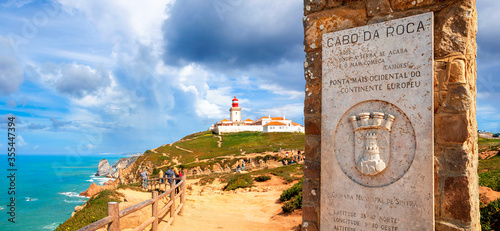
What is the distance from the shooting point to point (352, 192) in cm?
279

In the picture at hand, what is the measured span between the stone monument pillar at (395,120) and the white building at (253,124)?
200ft

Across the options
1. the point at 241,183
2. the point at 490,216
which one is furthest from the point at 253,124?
the point at 490,216

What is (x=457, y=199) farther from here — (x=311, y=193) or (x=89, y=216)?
(x=89, y=216)

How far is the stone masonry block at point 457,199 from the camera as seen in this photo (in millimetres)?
2354

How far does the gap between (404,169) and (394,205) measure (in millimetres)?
354

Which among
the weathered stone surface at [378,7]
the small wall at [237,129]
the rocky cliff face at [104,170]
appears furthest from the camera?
the small wall at [237,129]

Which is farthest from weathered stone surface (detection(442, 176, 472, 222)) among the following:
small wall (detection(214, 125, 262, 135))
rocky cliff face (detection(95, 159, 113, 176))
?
rocky cliff face (detection(95, 159, 113, 176))

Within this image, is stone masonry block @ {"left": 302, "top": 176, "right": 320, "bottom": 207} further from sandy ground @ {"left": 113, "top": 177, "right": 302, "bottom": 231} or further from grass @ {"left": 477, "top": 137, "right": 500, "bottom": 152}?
grass @ {"left": 477, "top": 137, "right": 500, "bottom": 152}

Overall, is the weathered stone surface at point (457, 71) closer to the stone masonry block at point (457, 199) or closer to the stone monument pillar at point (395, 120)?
the stone monument pillar at point (395, 120)

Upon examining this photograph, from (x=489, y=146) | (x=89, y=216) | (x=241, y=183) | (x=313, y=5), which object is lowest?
(x=241, y=183)

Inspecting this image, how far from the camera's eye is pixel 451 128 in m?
2.45

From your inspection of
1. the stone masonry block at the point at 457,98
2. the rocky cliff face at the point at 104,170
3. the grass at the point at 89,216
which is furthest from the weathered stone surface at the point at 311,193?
the rocky cliff face at the point at 104,170

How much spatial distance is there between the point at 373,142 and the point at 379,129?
14 cm

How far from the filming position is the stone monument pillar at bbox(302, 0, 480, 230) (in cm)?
244
